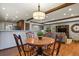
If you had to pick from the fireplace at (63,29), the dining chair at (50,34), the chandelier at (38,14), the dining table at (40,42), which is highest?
the chandelier at (38,14)

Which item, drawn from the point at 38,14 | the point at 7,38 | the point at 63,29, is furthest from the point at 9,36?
the point at 63,29

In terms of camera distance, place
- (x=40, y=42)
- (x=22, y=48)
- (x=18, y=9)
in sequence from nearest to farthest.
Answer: (x=18, y=9), (x=22, y=48), (x=40, y=42)

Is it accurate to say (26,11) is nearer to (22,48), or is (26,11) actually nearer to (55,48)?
(22,48)

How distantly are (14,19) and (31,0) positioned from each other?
381 mm

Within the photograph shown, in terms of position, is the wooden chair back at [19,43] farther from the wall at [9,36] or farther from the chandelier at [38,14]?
the chandelier at [38,14]

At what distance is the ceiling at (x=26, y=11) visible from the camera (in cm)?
136

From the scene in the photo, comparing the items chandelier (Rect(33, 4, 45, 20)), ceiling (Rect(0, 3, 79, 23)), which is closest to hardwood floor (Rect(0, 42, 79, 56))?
ceiling (Rect(0, 3, 79, 23))

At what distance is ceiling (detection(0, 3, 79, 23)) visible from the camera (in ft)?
4.45

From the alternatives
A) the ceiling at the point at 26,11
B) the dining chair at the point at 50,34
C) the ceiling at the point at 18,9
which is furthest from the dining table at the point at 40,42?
the ceiling at the point at 18,9

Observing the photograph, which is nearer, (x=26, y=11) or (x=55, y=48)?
(x=26, y=11)

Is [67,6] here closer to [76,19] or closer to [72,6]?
[72,6]

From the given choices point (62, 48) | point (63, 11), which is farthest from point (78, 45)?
point (63, 11)

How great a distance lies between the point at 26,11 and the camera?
1.41 meters

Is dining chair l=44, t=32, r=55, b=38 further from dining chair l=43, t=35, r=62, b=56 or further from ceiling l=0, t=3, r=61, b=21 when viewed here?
ceiling l=0, t=3, r=61, b=21
